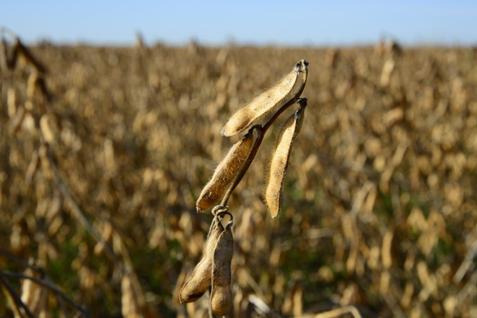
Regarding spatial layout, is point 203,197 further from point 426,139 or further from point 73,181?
point 426,139

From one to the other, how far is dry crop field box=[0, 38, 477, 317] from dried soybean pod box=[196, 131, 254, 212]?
0.46 meters

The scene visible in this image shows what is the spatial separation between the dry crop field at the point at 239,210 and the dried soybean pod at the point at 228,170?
457mm

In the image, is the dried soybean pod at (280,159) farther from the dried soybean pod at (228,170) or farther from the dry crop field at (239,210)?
the dry crop field at (239,210)

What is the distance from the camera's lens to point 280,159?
0.85m

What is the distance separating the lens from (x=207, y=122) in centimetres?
531

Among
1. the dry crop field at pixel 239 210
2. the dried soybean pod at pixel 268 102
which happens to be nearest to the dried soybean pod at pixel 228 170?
the dried soybean pod at pixel 268 102

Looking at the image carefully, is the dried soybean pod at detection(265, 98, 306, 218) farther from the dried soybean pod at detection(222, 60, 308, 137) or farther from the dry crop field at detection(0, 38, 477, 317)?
the dry crop field at detection(0, 38, 477, 317)

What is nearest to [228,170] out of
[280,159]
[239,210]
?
[280,159]

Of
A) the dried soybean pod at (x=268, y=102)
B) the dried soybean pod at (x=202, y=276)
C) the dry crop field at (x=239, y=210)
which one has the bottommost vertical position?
the dry crop field at (x=239, y=210)

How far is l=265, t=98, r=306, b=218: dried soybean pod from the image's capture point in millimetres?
847

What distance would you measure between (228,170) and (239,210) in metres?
1.90

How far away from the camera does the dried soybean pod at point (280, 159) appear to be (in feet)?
2.78

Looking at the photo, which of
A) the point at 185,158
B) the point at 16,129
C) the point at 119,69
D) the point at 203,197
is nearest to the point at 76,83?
the point at 119,69

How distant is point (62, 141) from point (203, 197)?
3.29m
